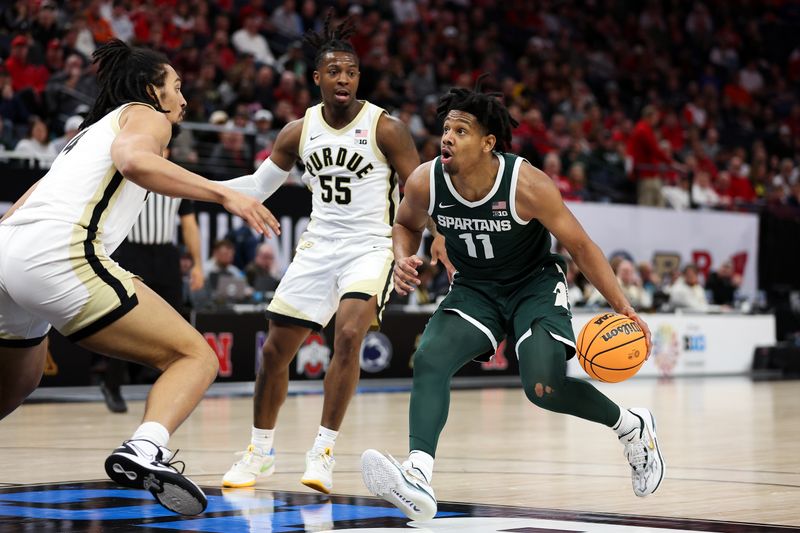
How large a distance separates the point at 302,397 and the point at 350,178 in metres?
6.54

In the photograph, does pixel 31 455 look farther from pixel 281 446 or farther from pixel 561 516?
pixel 561 516

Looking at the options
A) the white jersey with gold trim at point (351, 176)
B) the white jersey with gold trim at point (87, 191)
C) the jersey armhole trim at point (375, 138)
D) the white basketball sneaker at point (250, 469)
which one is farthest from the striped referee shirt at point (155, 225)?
the white jersey with gold trim at point (87, 191)

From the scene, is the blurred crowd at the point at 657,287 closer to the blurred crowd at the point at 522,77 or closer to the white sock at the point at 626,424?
the blurred crowd at the point at 522,77

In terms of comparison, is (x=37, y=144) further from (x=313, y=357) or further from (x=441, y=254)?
(x=441, y=254)

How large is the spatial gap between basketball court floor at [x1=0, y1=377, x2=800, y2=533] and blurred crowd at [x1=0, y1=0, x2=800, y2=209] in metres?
4.77

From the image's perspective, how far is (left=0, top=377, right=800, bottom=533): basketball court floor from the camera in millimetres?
5172

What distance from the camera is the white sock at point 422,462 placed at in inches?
202

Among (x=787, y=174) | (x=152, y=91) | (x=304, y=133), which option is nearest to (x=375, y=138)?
(x=304, y=133)

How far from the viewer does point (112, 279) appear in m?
4.96

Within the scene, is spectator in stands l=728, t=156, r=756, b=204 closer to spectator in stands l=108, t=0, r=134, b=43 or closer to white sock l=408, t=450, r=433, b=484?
spectator in stands l=108, t=0, r=134, b=43

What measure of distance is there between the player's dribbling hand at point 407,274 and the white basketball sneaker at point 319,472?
115cm

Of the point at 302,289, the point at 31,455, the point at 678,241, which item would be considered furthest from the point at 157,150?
the point at 678,241

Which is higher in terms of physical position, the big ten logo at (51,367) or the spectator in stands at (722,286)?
the spectator in stands at (722,286)

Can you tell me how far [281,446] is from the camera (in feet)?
27.8
